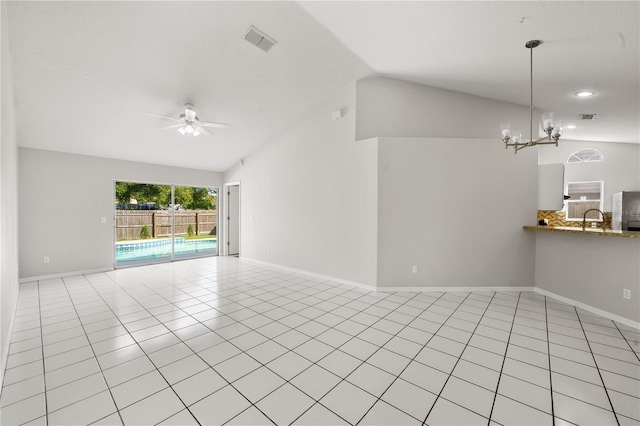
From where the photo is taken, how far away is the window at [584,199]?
605 centimetres

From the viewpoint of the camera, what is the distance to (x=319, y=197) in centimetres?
507

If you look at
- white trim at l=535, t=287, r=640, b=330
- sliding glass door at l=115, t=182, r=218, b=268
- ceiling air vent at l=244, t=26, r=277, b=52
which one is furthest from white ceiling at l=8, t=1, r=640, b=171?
white trim at l=535, t=287, r=640, b=330

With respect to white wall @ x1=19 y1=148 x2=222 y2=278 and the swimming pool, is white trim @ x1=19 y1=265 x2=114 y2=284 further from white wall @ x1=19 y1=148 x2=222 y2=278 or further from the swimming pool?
the swimming pool

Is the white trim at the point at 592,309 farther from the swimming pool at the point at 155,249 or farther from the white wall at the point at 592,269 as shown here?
the swimming pool at the point at 155,249

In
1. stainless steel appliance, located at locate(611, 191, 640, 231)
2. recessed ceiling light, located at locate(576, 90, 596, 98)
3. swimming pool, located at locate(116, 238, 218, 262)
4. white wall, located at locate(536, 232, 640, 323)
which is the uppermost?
recessed ceiling light, located at locate(576, 90, 596, 98)

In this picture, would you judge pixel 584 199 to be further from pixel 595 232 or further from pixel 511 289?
pixel 595 232

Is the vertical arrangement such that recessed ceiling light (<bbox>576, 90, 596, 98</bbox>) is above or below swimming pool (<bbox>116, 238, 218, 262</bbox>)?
above

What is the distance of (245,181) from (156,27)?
13.7ft

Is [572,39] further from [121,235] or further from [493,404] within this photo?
[121,235]

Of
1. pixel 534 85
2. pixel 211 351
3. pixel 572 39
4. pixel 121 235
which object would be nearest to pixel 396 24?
pixel 572 39

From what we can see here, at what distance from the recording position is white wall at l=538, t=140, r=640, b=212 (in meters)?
5.78

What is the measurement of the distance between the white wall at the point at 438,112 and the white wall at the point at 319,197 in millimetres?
569

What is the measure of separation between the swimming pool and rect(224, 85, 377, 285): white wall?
268cm

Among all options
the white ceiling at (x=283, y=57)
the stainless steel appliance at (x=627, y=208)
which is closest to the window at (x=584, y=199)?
the stainless steel appliance at (x=627, y=208)
